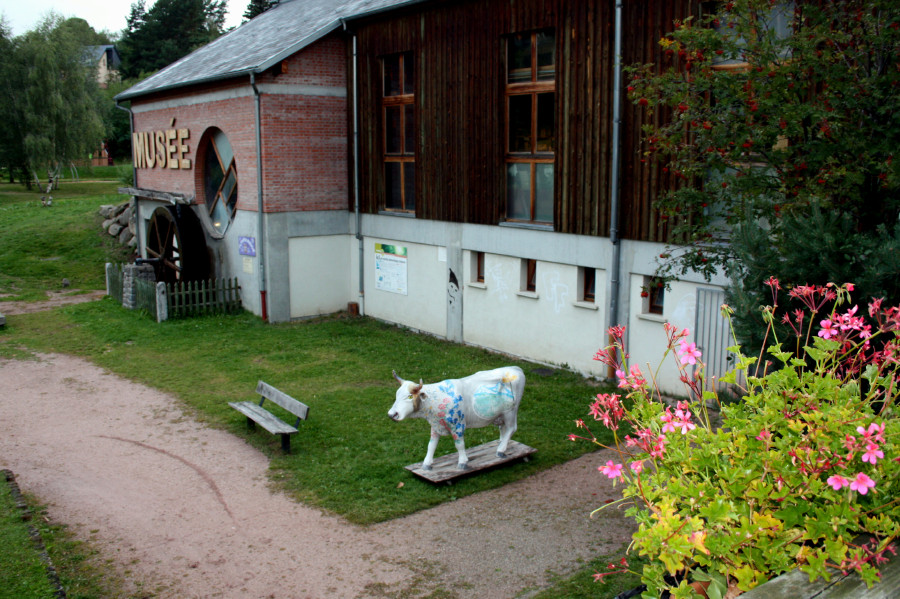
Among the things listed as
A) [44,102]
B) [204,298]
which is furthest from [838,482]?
[44,102]

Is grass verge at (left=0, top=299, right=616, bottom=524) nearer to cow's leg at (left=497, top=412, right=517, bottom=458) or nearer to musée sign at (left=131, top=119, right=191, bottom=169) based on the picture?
cow's leg at (left=497, top=412, right=517, bottom=458)

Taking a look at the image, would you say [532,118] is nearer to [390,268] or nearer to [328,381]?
[390,268]

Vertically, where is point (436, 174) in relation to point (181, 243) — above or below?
above

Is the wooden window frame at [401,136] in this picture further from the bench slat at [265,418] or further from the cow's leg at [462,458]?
the cow's leg at [462,458]

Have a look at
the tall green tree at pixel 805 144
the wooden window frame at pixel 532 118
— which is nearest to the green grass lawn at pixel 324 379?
the tall green tree at pixel 805 144

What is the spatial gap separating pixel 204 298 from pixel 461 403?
39.3 feet

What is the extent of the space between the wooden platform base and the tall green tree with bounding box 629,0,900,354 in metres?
3.27

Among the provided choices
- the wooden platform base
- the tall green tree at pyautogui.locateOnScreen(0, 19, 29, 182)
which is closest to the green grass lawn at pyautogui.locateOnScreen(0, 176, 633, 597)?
the wooden platform base

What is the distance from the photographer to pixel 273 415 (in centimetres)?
1105

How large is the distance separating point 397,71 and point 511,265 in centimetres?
574

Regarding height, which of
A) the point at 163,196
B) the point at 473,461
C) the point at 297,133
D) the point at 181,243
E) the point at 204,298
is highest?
the point at 297,133

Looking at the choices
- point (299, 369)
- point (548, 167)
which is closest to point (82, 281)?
point (299, 369)

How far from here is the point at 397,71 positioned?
17531mm

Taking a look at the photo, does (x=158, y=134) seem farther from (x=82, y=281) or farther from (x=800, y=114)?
(x=800, y=114)
